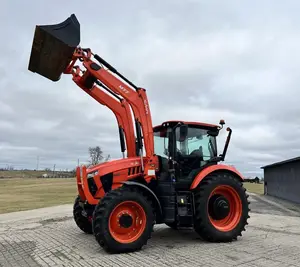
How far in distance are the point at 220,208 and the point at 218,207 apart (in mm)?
52

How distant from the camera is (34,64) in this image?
23.4 feet

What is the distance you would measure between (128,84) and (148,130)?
1.10 meters

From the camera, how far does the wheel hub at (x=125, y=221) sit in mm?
6713

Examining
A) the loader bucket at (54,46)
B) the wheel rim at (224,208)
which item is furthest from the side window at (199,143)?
the loader bucket at (54,46)

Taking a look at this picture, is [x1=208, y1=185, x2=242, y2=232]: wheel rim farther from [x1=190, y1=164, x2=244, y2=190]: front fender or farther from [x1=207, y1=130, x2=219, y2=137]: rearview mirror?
[x1=207, y1=130, x2=219, y2=137]: rearview mirror

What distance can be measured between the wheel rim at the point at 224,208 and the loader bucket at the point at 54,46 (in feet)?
13.8

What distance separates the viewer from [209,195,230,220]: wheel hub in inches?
307

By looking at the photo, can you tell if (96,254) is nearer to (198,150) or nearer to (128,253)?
(128,253)

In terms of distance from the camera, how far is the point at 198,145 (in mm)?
8367

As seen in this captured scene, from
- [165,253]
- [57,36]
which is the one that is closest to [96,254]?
[165,253]

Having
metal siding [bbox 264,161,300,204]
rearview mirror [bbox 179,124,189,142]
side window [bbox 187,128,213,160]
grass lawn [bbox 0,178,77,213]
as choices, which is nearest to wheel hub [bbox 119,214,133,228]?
rearview mirror [bbox 179,124,189,142]

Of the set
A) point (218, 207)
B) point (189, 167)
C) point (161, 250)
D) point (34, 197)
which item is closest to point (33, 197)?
point (34, 197)

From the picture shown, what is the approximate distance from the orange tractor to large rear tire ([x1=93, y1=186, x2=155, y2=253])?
2cm

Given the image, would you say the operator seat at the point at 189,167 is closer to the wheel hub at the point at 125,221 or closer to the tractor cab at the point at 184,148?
the tractor cab at the point at 184,148
